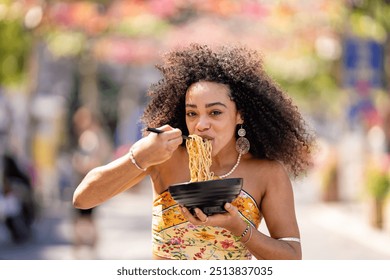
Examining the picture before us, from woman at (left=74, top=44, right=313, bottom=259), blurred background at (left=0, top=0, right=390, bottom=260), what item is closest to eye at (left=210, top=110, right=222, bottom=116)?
woman at (left=74, top=44, right=313, bottom=259)

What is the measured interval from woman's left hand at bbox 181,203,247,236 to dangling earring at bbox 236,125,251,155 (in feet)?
1.06

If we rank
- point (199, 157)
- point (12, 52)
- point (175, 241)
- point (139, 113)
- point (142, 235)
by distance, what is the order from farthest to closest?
point (12, 52)
point (142, 235)
point (139, 113)
point (175, 241)
point (199, 157)

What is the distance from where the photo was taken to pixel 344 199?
19047 mm

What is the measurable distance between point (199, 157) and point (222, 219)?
0.22m

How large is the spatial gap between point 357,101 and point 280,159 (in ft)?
46.1

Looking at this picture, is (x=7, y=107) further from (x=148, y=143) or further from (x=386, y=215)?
(x=148, y=143)

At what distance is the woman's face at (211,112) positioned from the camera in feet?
10.4

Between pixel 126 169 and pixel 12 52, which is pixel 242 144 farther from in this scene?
pixel 12 52

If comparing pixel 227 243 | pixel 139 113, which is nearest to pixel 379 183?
pixel 139 113

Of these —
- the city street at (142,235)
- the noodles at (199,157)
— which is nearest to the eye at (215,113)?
the noodles at (199,157)

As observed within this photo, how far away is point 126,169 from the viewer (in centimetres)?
307

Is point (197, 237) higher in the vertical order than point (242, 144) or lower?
lower
